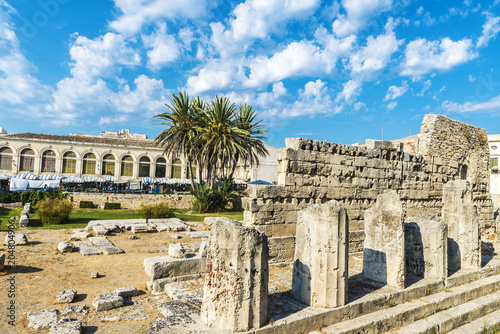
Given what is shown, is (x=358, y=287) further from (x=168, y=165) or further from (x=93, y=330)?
(x=168, y=165)

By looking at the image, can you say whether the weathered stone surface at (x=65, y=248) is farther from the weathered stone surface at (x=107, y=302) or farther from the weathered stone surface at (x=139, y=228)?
the weathered stone surface at (x=107, y=302)

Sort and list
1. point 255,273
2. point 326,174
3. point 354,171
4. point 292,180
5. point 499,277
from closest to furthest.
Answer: point 255,273 < point 499,277 < point 292,180 < point 326,174 < point 354,171

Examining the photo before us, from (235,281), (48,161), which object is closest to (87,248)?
(235,281)

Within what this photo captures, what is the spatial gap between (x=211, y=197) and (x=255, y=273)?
17.8m

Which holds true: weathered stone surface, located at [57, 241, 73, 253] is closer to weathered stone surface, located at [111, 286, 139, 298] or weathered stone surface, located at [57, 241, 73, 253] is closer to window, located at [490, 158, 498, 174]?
weathered stone surface, located at [111, 286, 139, 298]

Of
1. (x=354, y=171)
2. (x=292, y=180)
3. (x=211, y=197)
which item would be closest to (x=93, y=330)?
(x=292, y=180)

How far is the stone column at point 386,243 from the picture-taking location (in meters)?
5.29

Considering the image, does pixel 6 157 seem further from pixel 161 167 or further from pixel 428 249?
pixel 428 249

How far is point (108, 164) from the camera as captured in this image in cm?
3972

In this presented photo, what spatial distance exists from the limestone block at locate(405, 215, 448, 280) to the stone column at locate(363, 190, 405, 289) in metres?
0.90

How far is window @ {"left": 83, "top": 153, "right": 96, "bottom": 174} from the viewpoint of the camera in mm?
38719

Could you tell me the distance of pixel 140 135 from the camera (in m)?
51.3

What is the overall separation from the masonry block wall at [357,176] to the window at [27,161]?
39.3 m

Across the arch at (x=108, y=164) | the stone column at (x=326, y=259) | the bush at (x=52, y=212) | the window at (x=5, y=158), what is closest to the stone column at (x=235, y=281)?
the stone column at (x=326, y=259)
